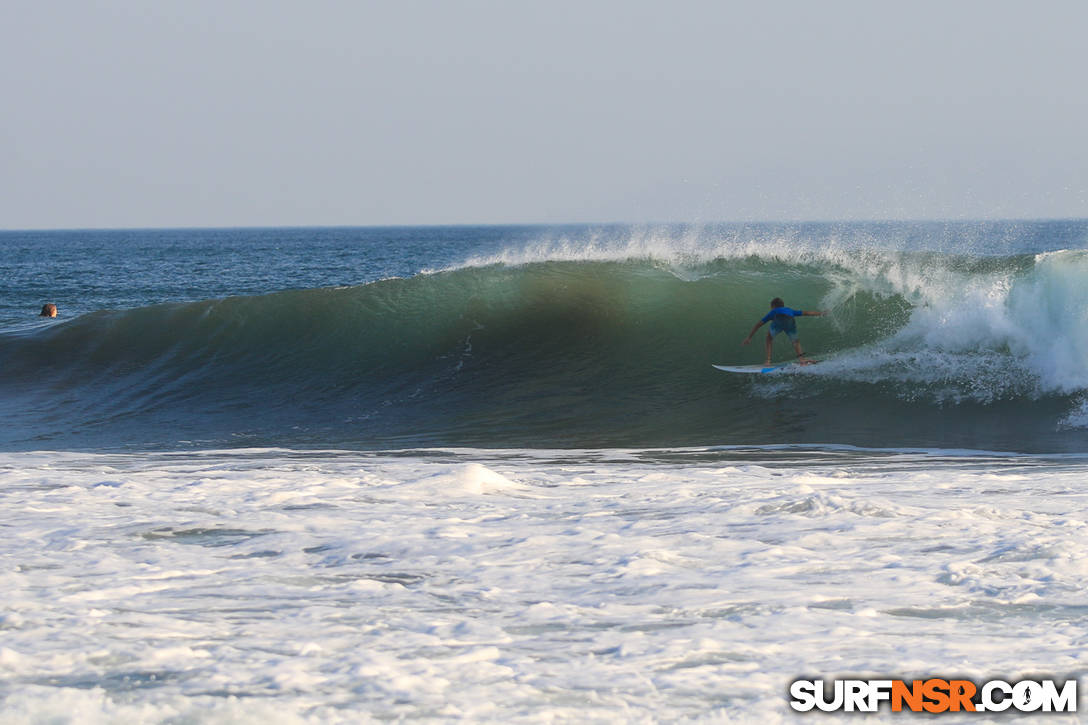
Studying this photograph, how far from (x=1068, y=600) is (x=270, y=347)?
13.5 meters

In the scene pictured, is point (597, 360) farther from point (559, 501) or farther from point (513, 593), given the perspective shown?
point (513, 593)

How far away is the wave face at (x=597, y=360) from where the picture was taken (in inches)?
425

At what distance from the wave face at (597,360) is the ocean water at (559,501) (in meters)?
0.07

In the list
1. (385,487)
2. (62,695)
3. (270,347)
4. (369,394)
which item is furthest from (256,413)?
(62,695)

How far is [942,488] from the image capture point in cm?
685

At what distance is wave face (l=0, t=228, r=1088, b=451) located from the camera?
35.4 feet

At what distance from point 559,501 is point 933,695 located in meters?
3.31

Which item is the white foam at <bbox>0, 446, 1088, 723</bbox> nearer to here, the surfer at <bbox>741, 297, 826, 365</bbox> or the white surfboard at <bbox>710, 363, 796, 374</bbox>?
the white surfboard at <bbox>710, 363, 796, 374</bbox>

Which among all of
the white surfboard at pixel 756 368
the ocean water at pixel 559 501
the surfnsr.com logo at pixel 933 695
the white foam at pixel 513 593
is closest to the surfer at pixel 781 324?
the white surfboard at pixel 756 368

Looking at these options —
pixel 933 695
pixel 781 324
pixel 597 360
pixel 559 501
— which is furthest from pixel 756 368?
pixel 933 695

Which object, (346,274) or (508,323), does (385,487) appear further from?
(346,274)

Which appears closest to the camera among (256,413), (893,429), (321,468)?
(321,468)

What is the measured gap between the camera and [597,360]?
14.0 meters

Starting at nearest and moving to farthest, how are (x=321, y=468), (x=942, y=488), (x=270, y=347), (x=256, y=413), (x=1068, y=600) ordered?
(x=1068, y=600) < (x=942, y=488) < (x=321, y=468) < (x=256, y=413) < (x=270, y=347)
